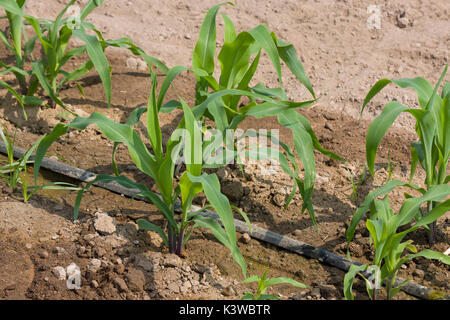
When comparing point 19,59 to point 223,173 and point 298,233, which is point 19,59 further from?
point 298,233

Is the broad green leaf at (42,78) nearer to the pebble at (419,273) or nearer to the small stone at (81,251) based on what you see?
the small stone at (81,251)

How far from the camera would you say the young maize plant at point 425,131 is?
7.48ft

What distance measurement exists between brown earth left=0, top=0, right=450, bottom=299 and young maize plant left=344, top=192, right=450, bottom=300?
120 mm

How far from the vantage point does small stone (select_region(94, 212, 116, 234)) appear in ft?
8.02

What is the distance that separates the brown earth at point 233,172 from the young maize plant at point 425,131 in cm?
28

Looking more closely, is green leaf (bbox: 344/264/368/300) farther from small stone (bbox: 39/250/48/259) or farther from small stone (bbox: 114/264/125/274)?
small stone (bbox: 39/250/48/259)

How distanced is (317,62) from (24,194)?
2.10 metres

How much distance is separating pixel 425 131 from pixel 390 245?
479 mm

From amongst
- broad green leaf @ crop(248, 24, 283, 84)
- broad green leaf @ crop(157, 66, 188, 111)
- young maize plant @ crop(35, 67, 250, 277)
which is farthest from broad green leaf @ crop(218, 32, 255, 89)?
young maize plant @ crop(35, 67, 250, 277)

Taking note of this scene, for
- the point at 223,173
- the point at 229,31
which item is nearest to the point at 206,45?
the point at 229,31

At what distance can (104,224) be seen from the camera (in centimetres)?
247

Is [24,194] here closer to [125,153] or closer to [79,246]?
[79,246]

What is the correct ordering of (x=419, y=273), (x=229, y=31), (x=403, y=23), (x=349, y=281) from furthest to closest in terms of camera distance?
(x=403, y=23), (x=229, y=31), (x=419, y=273), (x=349, y=281)

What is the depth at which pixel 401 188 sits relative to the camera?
9.46ft
